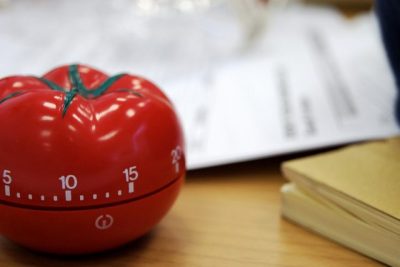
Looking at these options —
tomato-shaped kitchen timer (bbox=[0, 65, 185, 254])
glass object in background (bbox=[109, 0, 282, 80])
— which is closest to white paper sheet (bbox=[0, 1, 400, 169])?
glass object in background (bbox=[109, 0, 282, 80])

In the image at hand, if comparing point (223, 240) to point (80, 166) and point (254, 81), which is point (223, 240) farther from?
point (254, 81)

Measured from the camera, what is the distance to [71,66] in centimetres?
44

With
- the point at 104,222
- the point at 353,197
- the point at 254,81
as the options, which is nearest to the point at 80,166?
the point at 104,222

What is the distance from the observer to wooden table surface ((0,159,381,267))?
1.33ft

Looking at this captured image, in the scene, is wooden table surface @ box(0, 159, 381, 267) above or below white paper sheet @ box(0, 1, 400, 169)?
below

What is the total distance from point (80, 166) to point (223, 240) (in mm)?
138

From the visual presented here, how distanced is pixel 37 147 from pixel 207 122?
11.6 inches

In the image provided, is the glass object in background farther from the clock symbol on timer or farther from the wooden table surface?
the clock symbol on timer

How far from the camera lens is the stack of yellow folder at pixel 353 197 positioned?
1.31ft

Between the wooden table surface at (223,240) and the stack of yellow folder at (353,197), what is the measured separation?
0.04 feet

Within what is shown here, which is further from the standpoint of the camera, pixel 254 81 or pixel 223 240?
pixel 254 81

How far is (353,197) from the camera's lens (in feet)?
1.36

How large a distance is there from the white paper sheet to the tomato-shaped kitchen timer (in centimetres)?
16

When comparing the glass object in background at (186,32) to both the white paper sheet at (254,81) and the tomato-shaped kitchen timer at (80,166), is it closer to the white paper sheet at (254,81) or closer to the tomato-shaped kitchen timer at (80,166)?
the white paper sheet at (254,81)
